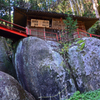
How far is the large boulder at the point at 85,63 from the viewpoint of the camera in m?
7.94

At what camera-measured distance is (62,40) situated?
1148 centimetres

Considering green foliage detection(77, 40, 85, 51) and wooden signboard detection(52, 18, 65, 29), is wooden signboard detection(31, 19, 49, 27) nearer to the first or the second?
wooden signboard detection(52, 18, 65, 29)

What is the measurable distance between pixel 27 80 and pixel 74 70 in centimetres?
407

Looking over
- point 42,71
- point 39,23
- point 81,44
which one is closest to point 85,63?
point 81,44

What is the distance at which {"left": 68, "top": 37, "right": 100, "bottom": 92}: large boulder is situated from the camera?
7.94 meters

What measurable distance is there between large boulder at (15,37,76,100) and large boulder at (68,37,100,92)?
77 centimetres

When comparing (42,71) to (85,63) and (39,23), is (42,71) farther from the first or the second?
(39,23)

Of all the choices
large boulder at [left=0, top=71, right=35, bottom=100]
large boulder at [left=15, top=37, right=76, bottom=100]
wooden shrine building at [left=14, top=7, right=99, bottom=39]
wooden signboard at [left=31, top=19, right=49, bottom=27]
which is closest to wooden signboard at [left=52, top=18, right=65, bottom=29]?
wooden shrine building at [left=14, top=7, right=99, bottom=39]

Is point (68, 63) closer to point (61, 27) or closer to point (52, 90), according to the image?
point (52, 90)

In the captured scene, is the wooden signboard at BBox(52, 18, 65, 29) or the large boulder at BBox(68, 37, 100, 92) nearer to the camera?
the large boulder at BBox(68, 37, 100, 92)

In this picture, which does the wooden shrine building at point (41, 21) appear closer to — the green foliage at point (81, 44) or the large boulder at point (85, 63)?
the green foliage at point (81, 44)

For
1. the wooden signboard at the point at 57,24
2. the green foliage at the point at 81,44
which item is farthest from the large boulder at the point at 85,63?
the wooden signboard at the point at 57,24

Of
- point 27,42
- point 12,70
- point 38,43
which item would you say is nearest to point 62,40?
point 38,43

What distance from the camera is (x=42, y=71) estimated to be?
26.9ft
